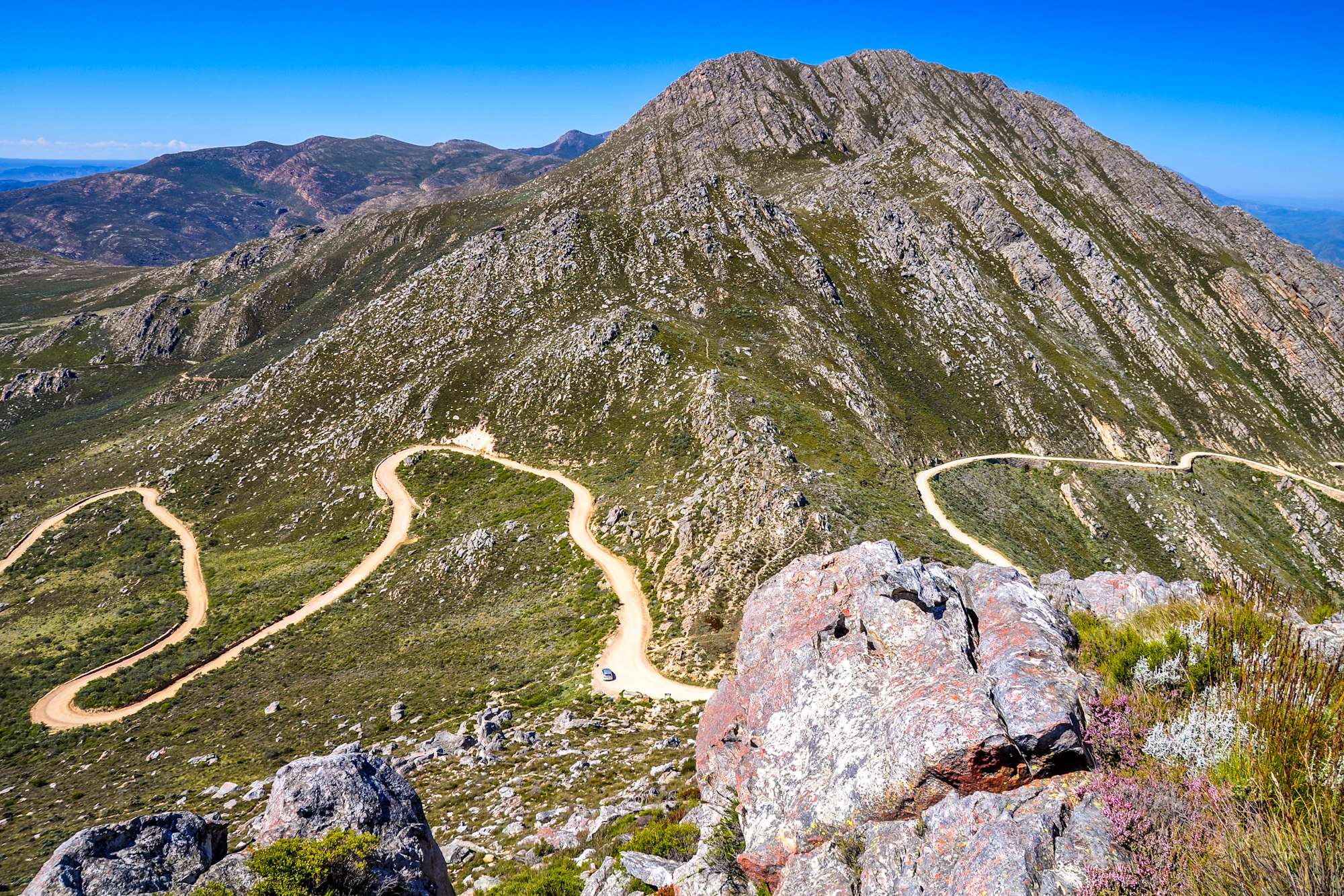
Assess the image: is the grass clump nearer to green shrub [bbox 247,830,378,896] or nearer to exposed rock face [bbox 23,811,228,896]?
green shrub [bbox 247,830,378,896]

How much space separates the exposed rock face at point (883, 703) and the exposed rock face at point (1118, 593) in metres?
1.80

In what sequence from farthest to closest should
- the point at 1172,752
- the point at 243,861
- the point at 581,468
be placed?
the point at 581,468
the point at 243,861
the point at 1172,752

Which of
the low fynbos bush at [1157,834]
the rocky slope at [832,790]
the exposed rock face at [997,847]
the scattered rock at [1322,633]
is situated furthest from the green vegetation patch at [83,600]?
the scattered rock at [1322,633]

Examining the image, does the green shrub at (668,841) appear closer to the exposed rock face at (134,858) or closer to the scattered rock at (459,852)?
the scattered rock at (459,852)

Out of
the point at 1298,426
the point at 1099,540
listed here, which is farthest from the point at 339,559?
the point at 1298,426

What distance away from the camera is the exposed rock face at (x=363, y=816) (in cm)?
1532

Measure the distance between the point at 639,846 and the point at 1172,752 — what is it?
51.0 ft

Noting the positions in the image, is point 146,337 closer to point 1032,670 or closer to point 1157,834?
point 1032,670

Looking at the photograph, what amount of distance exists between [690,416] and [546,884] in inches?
2420

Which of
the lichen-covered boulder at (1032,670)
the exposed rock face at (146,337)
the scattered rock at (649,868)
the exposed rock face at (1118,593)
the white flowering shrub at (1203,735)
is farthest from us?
the exposed rock face at (146,337)

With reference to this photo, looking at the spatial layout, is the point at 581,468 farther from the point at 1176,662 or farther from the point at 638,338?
the point at 1176,662

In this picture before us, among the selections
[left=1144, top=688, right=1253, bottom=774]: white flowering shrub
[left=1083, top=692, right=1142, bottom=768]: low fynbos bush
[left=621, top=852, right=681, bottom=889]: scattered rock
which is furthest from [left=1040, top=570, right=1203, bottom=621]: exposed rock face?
[left=621, top=852, right=681, bottom=889]: scattered rock

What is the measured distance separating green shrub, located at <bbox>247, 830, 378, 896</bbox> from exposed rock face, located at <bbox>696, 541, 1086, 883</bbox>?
977 centimetres

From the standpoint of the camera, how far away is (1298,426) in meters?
142
